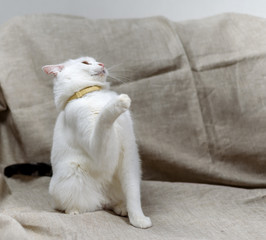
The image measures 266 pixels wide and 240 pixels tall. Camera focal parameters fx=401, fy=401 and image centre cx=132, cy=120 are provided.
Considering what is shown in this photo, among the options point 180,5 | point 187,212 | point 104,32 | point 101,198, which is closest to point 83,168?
point 101,198

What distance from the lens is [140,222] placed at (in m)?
1.22

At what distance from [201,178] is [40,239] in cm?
77

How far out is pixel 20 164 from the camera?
1586 mm

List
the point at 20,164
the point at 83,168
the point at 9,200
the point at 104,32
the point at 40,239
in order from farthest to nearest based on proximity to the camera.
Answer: the point at 104,32, the point at 20,164, the point at 9,200, the point at 83,168, the point at 40,239

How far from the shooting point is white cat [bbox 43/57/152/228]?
123 cm

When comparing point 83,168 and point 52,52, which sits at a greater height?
point 52,52

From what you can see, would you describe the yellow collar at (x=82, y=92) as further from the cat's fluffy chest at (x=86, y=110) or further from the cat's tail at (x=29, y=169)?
the cat's tail at (x=29, y=169)

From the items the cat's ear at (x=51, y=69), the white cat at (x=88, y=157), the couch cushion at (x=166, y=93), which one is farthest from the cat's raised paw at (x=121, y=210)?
the cat's ear at (x=51, y=69)

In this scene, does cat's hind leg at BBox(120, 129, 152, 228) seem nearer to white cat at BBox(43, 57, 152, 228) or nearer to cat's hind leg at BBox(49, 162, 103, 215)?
white cat at BBox(43, 57, 152, 228)

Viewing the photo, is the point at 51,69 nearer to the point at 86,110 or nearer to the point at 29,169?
the point at 86,110

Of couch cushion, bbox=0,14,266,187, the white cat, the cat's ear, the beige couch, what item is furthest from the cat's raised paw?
the cat's ear

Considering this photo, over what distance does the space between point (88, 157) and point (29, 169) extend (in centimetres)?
42

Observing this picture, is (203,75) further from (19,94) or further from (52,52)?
(19,94)

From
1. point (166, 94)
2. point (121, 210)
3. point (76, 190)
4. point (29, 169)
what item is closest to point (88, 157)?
point (76, 190)
